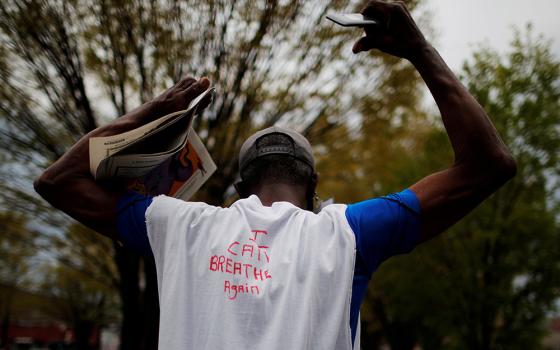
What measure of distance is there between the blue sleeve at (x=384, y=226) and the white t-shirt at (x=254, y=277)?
0.13ft

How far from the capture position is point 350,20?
1.57 meters

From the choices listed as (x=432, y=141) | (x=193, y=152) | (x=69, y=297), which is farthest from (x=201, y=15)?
(x=69, y=297)

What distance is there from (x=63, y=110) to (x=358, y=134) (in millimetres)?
4516

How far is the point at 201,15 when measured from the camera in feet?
21.0

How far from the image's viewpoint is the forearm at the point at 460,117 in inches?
62.2

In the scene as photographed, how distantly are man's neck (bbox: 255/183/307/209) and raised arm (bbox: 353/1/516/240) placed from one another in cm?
39

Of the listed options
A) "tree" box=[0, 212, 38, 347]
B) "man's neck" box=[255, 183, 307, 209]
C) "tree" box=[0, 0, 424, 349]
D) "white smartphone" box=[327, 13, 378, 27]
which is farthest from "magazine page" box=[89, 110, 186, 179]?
"tree" box=[0, 212, 38, 347]

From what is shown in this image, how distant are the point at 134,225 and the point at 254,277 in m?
0.43

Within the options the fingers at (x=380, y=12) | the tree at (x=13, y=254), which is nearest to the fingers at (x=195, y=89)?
the fingers at (x=380, y=12)

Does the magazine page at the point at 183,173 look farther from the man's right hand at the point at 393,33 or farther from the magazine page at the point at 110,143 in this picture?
the man's right hand at the point at 393,33

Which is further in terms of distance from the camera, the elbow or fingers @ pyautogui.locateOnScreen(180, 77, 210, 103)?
fingers @ pyautogui.locateOnScreen(180, 77, 210, 103)

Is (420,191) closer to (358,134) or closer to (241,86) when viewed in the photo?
(241,86)

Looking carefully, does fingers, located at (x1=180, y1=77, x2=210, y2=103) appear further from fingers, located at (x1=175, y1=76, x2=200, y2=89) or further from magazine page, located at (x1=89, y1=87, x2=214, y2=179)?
magazine page, located at (x1=89, y1=87, x2=214, y2=179)

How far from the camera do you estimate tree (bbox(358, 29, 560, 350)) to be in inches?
490
